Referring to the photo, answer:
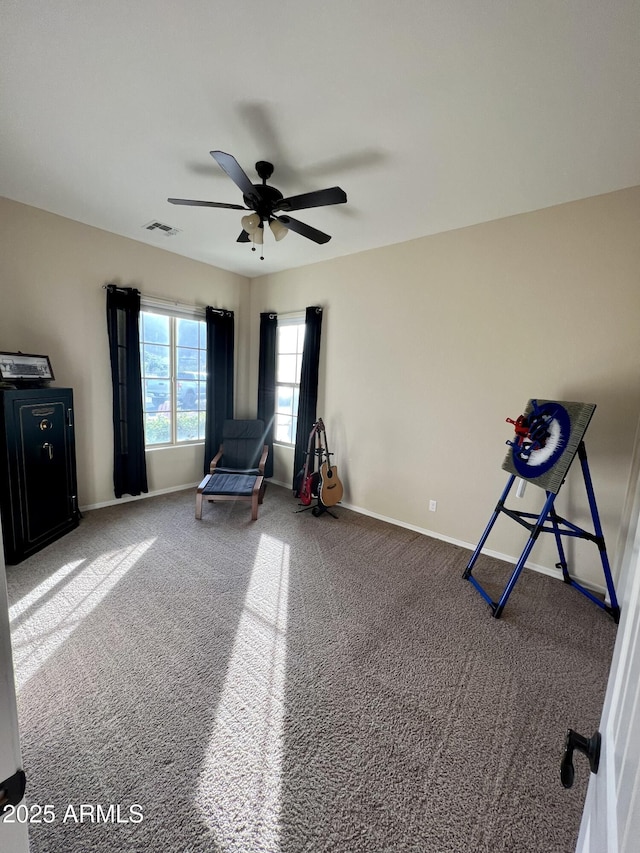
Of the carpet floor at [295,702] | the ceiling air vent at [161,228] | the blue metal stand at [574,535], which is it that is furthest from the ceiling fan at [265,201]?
the carpet floor at [295,702]

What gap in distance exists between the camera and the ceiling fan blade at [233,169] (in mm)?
1692

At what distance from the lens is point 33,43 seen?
149 centimetres

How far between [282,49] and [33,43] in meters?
1.09

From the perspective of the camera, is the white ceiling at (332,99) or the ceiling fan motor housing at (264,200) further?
the ceiling fan motor housing at (264,200)

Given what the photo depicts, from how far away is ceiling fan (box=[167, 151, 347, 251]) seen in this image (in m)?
1.89

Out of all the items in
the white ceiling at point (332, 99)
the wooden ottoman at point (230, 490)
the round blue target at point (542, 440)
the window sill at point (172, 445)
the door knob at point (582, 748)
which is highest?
the white ceiling at point (332, 99)

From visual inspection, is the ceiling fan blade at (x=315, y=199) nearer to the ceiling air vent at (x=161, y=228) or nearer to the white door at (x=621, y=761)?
the ceiling air vent at (x=161, y=228)

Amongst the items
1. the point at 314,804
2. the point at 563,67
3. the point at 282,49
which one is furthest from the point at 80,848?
the point at 563,67

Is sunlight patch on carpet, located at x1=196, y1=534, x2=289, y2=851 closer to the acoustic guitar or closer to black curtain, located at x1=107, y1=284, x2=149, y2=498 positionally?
the acoustic guitar

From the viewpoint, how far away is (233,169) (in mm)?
1814

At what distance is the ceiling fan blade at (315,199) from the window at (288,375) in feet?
7.16

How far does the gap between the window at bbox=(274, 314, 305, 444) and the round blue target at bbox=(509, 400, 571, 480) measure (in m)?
2.65

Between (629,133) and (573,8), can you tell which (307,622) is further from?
(629,133)

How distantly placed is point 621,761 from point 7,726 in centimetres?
99
